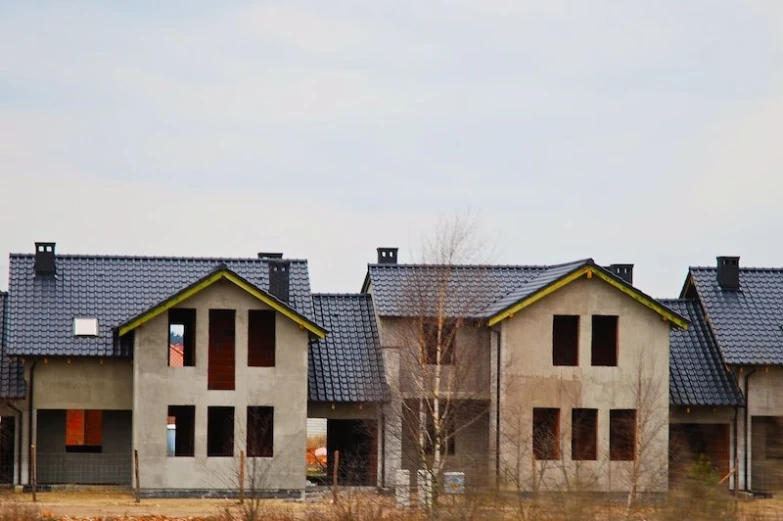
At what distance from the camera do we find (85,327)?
36.4 metres

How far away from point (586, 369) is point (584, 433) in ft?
6.27

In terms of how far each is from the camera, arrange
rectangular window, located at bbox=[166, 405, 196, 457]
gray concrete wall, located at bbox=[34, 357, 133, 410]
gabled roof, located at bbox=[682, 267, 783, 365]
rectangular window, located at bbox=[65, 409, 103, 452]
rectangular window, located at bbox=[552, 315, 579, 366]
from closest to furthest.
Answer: gray concrete wall, located at bbox=[34, 357, 133, 410] < rectangular window, located at bbox=[166, 405, 196, 457] < rectangular window, located at bbox=[65, 409, 103, 452] < rectangular window, located at bbox=[552, 315, 579, 366] < gabled roof, located at bbox=[682, 267, 783, 365]

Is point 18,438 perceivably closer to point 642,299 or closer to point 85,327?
point 85,327

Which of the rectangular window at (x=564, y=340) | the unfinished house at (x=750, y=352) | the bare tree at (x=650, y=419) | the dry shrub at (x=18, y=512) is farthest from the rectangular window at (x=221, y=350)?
the unfinished house at (x=750, y=352)

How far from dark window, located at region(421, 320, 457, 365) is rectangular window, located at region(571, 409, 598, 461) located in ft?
13.3

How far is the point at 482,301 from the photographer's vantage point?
37.2 metres

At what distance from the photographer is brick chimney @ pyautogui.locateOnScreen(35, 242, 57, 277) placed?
3803cm

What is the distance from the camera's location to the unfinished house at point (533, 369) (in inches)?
1390

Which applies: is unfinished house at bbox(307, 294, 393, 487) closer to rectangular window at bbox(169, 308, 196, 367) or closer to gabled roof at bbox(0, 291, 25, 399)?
rectangular window at bbox(169, 308, 196, 367)

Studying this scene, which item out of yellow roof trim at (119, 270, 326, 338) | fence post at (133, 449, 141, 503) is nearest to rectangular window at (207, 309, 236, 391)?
yellow roof trim at (119, 270, 326, 338)

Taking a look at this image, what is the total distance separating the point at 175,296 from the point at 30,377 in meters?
4.74

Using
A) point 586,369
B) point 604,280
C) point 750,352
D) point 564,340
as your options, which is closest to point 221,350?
point 564,340

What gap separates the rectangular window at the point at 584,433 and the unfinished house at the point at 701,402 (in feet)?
7.47

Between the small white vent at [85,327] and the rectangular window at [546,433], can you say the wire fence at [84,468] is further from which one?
the rectangular window at [546,433]
